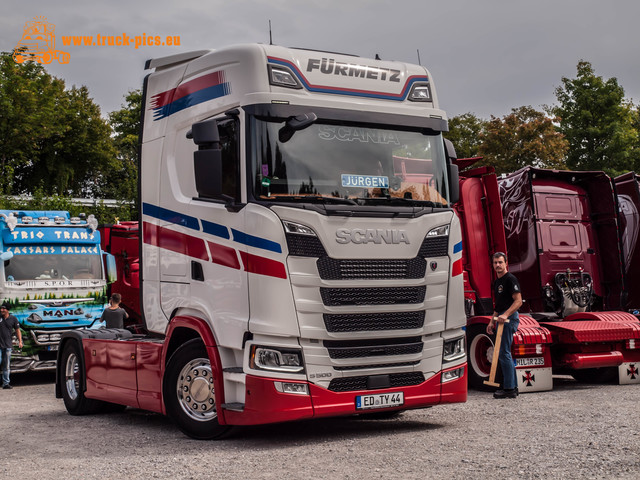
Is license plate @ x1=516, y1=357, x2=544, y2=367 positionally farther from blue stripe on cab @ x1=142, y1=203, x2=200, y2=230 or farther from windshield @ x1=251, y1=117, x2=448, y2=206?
blue stripe on cab @ x1=142, y1=203, x2=200, y2=230

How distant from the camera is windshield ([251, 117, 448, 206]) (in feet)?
24.7

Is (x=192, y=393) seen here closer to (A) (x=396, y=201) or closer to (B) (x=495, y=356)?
(A) (x=396, y=201)

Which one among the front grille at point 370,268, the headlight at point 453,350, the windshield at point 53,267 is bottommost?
the headlight at point 453,350

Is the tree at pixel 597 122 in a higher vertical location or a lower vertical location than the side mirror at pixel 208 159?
higher

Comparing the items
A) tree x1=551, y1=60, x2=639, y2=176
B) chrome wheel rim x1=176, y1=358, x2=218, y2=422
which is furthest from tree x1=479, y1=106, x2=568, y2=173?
chrome wheel rim x1=176, y1=358, x2=218, y2=422

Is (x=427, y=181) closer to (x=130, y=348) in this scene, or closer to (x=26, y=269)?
(x=130, y=348)

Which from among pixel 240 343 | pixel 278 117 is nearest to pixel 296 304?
pixel 240 343

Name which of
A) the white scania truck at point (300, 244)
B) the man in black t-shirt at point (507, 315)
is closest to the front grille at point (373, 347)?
the white scania truck at point (300, 244)

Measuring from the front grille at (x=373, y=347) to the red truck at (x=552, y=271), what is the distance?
406cm

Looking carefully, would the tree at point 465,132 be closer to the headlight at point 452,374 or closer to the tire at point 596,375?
the tire at point 596,375

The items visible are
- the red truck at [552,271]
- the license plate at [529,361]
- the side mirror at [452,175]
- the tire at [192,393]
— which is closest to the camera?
the tire at [192,393]

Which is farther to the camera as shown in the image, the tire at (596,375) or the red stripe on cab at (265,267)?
the tire at (596,375)

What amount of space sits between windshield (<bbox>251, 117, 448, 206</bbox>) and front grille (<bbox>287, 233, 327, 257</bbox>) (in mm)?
369

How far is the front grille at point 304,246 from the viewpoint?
7.39 metres
